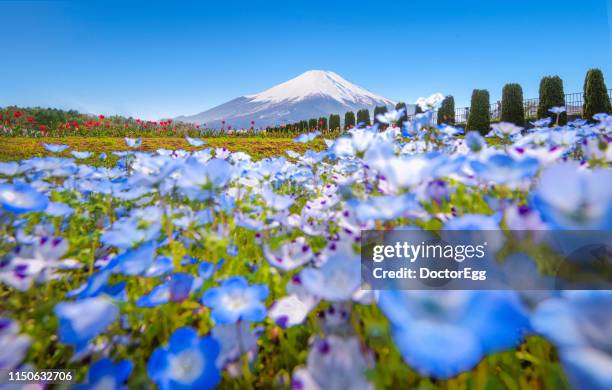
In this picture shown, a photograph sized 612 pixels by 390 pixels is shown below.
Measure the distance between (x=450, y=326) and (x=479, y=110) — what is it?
20349mm

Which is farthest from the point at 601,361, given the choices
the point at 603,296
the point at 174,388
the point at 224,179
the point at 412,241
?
the point at 224,179

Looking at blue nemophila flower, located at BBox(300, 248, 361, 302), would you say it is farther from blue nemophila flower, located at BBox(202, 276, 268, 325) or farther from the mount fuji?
the mount fuji

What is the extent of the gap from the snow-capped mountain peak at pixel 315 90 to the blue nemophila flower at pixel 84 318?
454 ft

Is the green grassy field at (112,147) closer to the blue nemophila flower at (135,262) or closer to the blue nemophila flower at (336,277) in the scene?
the blue nemophila flower at (135,262)

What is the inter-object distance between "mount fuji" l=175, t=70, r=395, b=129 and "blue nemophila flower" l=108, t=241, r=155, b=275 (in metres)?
133

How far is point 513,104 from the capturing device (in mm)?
→ 17062

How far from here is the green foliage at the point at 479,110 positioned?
17.9 m

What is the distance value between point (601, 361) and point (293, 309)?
581mm

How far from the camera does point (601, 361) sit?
0.37 meters

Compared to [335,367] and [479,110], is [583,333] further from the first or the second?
[479,110]

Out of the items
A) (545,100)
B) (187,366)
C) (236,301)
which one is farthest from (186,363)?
(545,100)

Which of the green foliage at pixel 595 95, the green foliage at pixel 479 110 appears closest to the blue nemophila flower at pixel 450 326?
the green foliage at pixel 595 95

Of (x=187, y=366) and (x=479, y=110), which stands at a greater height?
(x=479, y=110)

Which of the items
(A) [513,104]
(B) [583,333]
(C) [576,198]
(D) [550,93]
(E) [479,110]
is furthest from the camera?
(E) [479,110]
